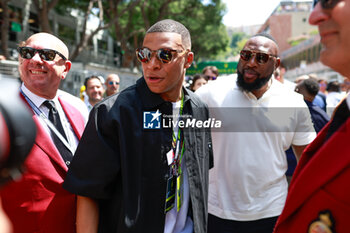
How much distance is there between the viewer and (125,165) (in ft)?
5.90

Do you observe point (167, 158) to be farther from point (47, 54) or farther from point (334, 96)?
point (334, 96)

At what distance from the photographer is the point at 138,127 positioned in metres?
1.88

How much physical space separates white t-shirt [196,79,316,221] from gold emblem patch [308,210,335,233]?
1.69 m

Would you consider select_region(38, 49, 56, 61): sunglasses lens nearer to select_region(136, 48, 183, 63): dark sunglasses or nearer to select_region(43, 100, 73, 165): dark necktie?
select_region(43, 100, 73, 165): dark necktie

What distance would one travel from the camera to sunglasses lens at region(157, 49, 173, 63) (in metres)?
2.06

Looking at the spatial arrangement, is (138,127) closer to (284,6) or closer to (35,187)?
(35,187)

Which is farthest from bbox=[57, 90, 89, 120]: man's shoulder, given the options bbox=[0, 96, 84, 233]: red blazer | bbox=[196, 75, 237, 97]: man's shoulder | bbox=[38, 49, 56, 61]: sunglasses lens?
bbox=[196, 75, 237, 97]: man's shoulder

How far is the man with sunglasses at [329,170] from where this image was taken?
106cm

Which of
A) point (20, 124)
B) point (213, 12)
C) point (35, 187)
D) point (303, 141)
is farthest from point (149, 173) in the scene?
point (213, 12)

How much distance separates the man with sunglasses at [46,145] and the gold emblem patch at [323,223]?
4.72ft

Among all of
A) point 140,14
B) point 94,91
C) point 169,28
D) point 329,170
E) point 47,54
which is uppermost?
point 140,14

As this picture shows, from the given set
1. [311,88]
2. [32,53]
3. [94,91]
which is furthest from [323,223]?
[94,91]

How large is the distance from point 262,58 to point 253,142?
802mm

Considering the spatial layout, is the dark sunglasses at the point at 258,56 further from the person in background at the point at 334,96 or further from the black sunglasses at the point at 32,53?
the person in background at the point at 334,96
